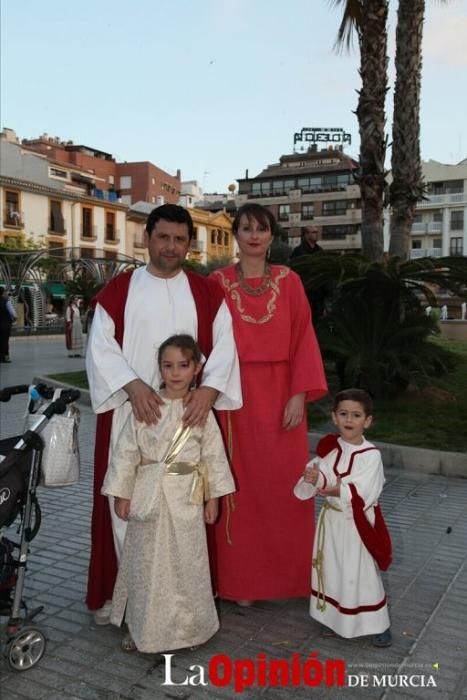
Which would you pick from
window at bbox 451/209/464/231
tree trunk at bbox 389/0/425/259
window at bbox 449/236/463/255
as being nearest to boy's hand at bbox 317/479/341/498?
tree trunk at bbox 389/0/425/259

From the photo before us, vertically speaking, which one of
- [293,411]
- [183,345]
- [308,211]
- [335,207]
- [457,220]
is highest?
[335,207]

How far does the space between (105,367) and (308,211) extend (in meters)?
64.7

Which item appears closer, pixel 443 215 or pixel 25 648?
pixel 25 648

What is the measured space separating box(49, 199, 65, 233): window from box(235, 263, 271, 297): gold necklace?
43488 mm

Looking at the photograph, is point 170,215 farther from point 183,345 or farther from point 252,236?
point 183,345

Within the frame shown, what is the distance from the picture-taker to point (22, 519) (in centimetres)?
293

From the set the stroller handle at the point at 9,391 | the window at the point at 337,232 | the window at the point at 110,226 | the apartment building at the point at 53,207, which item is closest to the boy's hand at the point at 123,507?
the stroller handle at the point at 9,391

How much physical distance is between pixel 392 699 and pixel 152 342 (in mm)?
1855

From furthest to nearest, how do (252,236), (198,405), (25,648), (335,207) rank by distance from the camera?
(335,207), (252,236), (198,405), (25,648)

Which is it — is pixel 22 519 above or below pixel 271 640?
above

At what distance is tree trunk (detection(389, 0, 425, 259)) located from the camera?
397 inches

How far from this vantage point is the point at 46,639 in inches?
121

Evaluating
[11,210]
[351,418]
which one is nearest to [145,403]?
[351,418]

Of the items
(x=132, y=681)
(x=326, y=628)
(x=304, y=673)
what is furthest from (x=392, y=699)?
(x=132, y=681)
